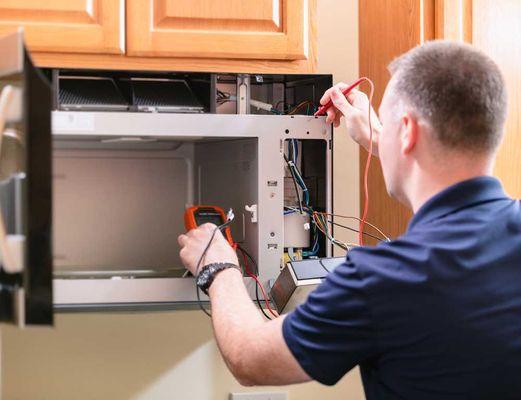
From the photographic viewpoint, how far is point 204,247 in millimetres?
1221

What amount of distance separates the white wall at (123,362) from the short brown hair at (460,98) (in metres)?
0.94

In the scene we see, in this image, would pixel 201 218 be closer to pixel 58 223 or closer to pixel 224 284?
pixel 224 284

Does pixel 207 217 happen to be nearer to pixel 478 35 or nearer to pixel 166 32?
pixel 166 32

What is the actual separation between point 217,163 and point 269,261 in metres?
0.27

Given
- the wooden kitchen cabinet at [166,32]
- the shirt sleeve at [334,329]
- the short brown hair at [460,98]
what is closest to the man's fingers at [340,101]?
the wooden kitchen cabinet at [166,32]

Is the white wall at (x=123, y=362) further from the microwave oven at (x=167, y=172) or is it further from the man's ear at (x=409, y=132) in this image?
the man's ear at (x=409, y=132)

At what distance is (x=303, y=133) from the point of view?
1.25 metres

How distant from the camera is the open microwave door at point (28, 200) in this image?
25.8 inches

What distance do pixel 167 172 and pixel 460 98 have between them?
74 centimetres

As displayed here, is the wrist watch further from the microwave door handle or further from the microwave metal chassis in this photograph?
the microwave door handle

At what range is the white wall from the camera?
1640 millimetres

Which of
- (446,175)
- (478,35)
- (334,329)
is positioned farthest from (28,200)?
(478,35)

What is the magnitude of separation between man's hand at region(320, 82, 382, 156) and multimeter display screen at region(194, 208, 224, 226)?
0.27 meters

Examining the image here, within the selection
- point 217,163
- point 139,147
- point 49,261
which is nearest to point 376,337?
point 49,261
